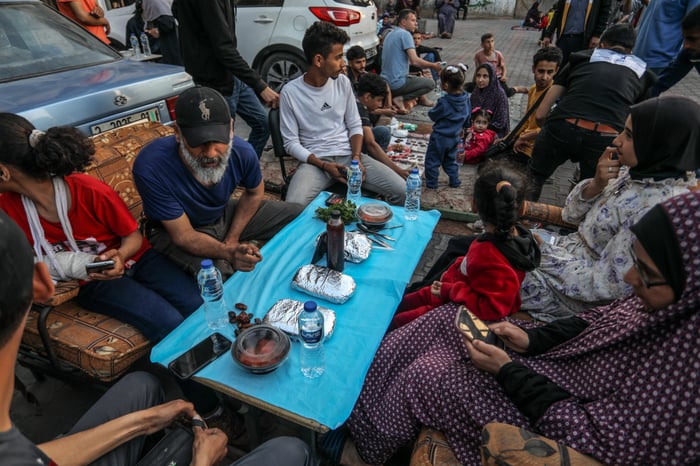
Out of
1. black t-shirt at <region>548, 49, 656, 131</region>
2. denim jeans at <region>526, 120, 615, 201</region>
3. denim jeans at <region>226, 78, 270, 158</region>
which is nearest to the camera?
black t-shirt at <region>548, 49, 656, 131</region>

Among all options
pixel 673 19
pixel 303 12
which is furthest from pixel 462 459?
pixel 303 12

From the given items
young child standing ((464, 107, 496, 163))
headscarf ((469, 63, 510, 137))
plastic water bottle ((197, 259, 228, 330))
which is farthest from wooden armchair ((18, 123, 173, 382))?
headscarf ((469, 63, 510, 137))

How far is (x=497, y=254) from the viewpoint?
2010mm

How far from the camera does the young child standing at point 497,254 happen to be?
77.6 inches

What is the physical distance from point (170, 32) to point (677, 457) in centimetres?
802

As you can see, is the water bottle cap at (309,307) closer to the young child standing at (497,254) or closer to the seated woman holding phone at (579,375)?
the seated woman holding phone at (579,375)

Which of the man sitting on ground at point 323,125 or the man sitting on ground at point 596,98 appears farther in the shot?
the man sitting on ground at point 323,125

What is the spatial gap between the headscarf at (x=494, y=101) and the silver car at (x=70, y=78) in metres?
4.14

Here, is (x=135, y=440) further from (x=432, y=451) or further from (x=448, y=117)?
(x=448, y=117)

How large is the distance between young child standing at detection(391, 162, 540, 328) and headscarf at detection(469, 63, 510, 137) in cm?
405

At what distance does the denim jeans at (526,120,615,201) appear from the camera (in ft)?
11.2

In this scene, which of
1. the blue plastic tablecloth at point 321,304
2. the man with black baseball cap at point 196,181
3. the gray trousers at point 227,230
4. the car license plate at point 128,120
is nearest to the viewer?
the blue plastic tablecloth at point 321,304

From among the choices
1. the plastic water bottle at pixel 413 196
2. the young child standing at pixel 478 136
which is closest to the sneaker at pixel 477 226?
the plastic water bottle at pixel 413 196

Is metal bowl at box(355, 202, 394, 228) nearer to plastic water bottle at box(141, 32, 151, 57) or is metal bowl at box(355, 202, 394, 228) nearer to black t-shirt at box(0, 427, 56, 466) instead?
black t-shirt at box(0, 427, 56, 466)
